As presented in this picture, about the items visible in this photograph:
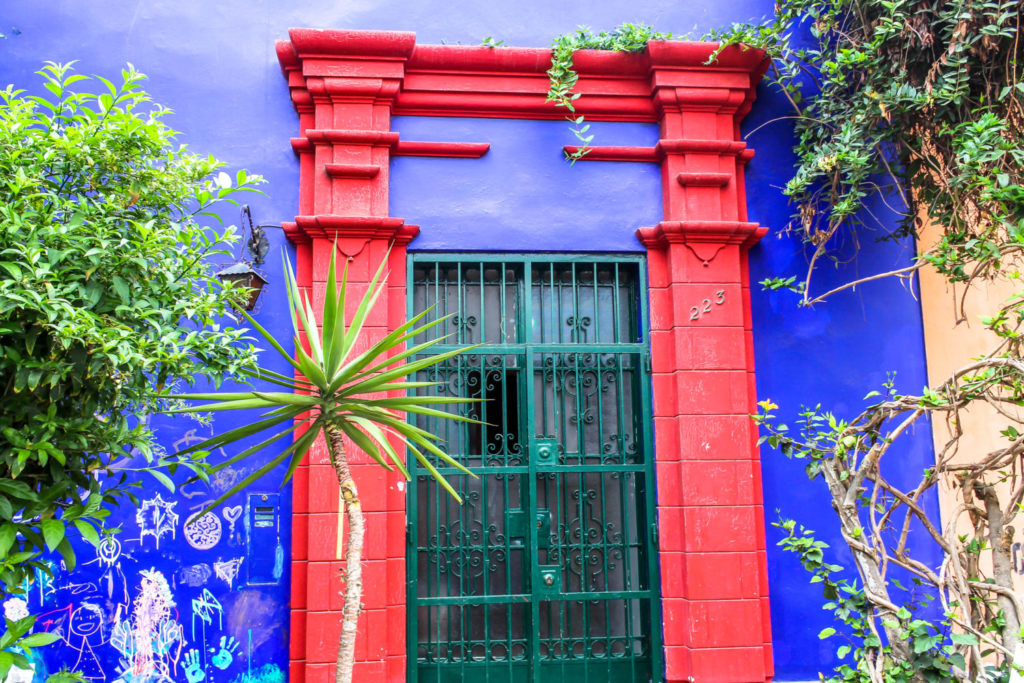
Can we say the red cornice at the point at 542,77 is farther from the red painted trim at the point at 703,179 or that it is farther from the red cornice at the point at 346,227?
the red cornice at the point at 346,227

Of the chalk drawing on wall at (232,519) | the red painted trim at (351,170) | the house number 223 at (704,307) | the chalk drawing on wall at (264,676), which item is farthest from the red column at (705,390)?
the chalk drawing on wall at (232,519)

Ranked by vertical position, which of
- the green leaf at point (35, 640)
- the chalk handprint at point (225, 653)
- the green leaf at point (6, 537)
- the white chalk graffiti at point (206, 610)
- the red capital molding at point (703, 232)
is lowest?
the chalk handprint at point (225, 653)

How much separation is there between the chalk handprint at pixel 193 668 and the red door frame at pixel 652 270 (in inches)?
22.1

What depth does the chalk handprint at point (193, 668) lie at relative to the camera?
461 centimetres

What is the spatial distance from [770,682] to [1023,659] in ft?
6.38

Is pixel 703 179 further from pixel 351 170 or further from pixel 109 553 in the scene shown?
pixel 109 553

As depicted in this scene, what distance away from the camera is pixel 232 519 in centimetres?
479

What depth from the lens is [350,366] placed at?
313cm

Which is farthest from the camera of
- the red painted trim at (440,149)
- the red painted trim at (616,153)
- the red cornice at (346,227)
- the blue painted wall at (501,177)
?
the red painted trim at (616,153)

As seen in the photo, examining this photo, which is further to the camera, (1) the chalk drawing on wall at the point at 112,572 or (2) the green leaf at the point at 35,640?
(1) the chalk drawing on wall at the point at 112,572

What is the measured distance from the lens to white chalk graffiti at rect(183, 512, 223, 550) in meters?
4.75

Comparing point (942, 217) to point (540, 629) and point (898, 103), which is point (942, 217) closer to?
point (898, 103)

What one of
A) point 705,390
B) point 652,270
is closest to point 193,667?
point 705,390

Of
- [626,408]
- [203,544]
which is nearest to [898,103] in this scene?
[626,408]
